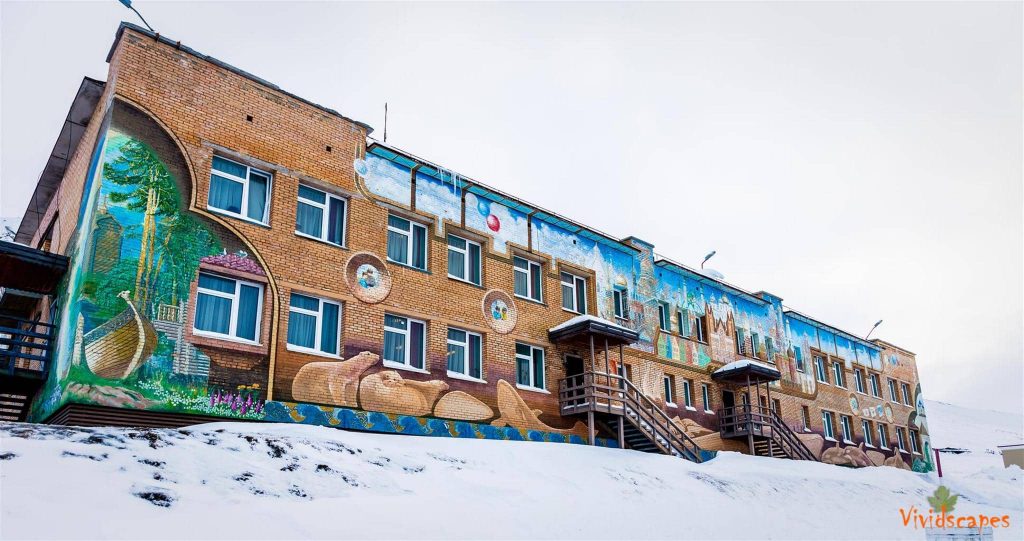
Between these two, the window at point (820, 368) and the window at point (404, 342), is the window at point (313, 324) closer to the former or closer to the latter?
the window at point (404, 342)

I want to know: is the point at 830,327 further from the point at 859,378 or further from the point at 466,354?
the point at 466,354

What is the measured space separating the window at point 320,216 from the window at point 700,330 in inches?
590

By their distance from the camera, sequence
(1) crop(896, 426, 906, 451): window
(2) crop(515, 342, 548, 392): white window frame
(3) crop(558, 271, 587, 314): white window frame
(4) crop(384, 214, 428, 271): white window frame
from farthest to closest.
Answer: (1) crop(896, 426, 906, 451): window, (3) crop(558, 271, 587, 314): white window frame, (2) crop(515, 342, 548, 392): white window frame, (4) crop(384, 214, 428, 271): white window frame

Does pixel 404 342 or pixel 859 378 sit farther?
pixel 859 378

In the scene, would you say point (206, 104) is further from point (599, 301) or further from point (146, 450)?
point (599, 301)

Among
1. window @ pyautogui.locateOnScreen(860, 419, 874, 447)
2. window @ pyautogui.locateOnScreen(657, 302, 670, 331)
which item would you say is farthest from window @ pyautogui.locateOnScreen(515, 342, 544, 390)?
window @ pyautogui.locateOnScreen(860, 419, 874, 447)

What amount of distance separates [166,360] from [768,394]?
2278cm

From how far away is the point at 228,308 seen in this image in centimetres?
1512

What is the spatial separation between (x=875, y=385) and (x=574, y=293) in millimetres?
22206

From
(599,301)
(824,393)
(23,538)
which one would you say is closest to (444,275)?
(599,301)

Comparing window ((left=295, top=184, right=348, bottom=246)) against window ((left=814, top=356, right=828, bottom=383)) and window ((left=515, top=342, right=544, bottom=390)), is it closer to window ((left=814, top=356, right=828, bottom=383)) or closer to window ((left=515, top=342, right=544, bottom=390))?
window ((left=515, top=342, right=544, bottom=390))

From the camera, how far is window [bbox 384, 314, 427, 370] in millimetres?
17688

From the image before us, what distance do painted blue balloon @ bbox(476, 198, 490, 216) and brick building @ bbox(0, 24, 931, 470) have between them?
0.05 m

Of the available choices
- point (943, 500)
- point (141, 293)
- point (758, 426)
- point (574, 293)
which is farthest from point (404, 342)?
point (758, 426)
